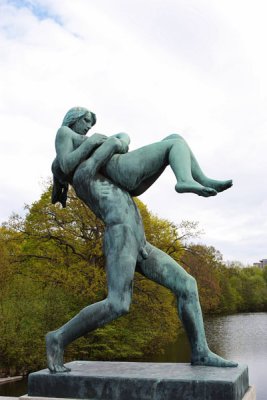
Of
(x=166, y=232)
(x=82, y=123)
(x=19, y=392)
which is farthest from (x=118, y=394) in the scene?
(x=166, y=232)

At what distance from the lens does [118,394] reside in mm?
3658

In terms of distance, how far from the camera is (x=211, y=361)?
3.96 metres

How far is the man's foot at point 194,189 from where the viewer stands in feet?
12.6

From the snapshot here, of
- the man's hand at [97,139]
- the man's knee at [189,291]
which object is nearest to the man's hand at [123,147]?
the man's hand at [97,139]

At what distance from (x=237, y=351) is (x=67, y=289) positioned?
31.4 ft

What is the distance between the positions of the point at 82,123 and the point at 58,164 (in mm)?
451

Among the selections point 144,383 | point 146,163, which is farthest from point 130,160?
point 144,383

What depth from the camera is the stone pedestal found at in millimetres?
3445

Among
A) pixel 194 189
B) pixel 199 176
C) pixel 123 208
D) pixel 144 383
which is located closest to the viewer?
pixel 144 383

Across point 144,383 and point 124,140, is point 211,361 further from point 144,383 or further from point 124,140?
point 124,140

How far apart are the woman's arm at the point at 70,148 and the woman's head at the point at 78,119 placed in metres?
0.18

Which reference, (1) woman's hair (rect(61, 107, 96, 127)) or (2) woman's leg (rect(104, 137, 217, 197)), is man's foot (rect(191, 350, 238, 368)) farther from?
(1) woman's hair (rect(61, 107, 96, 127))

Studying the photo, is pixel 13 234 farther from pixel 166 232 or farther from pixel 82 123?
pixel 82 123

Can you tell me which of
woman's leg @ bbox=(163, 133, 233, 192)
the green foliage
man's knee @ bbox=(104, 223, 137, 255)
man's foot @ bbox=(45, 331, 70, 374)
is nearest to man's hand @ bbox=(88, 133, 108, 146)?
woman's leg @ bbox=(163, 133, 233, 192)
